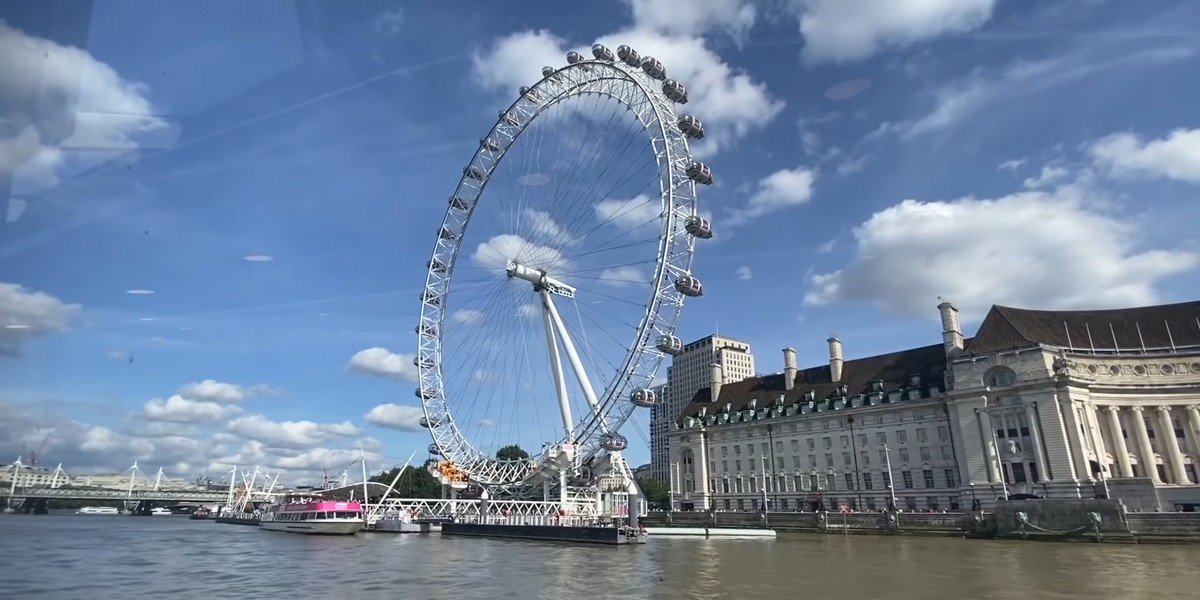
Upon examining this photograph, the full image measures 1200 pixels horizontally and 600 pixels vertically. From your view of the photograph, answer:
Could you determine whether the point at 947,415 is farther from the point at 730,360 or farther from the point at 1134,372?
the point at 730,360

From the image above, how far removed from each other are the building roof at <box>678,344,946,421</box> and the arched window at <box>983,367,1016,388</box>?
21.6 feet

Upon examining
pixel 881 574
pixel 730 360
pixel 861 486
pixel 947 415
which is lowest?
pixel 881 574

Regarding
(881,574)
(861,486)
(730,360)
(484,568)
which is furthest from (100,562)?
(730,360)

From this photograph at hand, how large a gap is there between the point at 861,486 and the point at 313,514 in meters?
59.7

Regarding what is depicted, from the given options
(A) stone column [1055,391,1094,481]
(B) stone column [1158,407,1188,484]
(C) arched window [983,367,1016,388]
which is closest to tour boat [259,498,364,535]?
(C) arched window [983,367,1016,388]

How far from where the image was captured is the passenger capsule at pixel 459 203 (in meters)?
72.5

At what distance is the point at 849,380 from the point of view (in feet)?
278

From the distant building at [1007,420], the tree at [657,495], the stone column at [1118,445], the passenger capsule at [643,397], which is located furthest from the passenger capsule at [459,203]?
the tree at [657,495]

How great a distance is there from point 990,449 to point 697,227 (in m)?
39.1

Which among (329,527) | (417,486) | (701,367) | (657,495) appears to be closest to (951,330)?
(329,527)

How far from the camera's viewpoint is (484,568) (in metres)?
33.2

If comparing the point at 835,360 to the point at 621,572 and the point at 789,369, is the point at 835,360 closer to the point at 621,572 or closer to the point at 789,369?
the point at 789,369

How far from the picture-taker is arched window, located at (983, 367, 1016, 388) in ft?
221

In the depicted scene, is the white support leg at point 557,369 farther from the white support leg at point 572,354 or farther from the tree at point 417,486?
the tree at point 417,486
